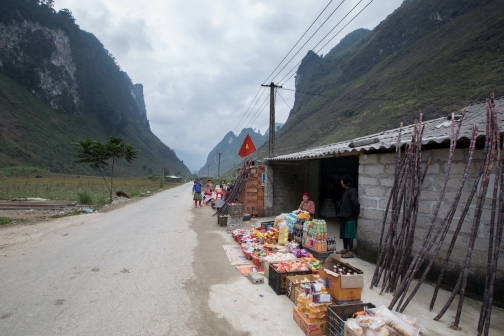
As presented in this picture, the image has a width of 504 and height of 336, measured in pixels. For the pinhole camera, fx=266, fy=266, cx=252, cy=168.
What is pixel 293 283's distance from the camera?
13.5 ft

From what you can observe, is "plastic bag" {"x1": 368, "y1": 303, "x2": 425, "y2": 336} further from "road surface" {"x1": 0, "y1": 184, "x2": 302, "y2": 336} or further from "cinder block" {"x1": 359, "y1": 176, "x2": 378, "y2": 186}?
"cinder block" {"x1": 359, "y1": 176, "x2": 378, "y2": 186}

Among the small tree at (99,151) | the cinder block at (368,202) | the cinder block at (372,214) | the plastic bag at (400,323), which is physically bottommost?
the plastic bag at (400,323)

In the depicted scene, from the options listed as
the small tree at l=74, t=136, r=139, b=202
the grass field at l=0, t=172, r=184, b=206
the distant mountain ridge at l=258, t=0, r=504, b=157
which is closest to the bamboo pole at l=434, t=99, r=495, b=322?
the distant mountain ridge at l=258, t=0, r=504, b=157

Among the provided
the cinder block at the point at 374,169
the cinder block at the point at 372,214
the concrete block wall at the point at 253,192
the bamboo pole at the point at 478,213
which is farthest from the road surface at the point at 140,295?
the concrete block wall at the point at 253,192

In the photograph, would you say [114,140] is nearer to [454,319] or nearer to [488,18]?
[454,319]

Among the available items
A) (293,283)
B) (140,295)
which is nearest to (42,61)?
(140,295)

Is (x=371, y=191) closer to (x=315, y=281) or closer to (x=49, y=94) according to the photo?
(x=315, y=281)

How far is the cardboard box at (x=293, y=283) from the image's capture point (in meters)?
4.06

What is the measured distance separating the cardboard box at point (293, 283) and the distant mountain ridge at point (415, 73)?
13038 millimetres

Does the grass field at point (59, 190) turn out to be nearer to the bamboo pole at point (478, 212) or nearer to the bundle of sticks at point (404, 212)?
the bundle of sticks at point (404, 212)

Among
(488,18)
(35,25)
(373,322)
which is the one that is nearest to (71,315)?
(373,322)

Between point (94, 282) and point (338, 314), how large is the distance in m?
4.05

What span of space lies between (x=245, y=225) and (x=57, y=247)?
5895 millimetres

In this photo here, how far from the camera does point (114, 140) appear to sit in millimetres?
18562
